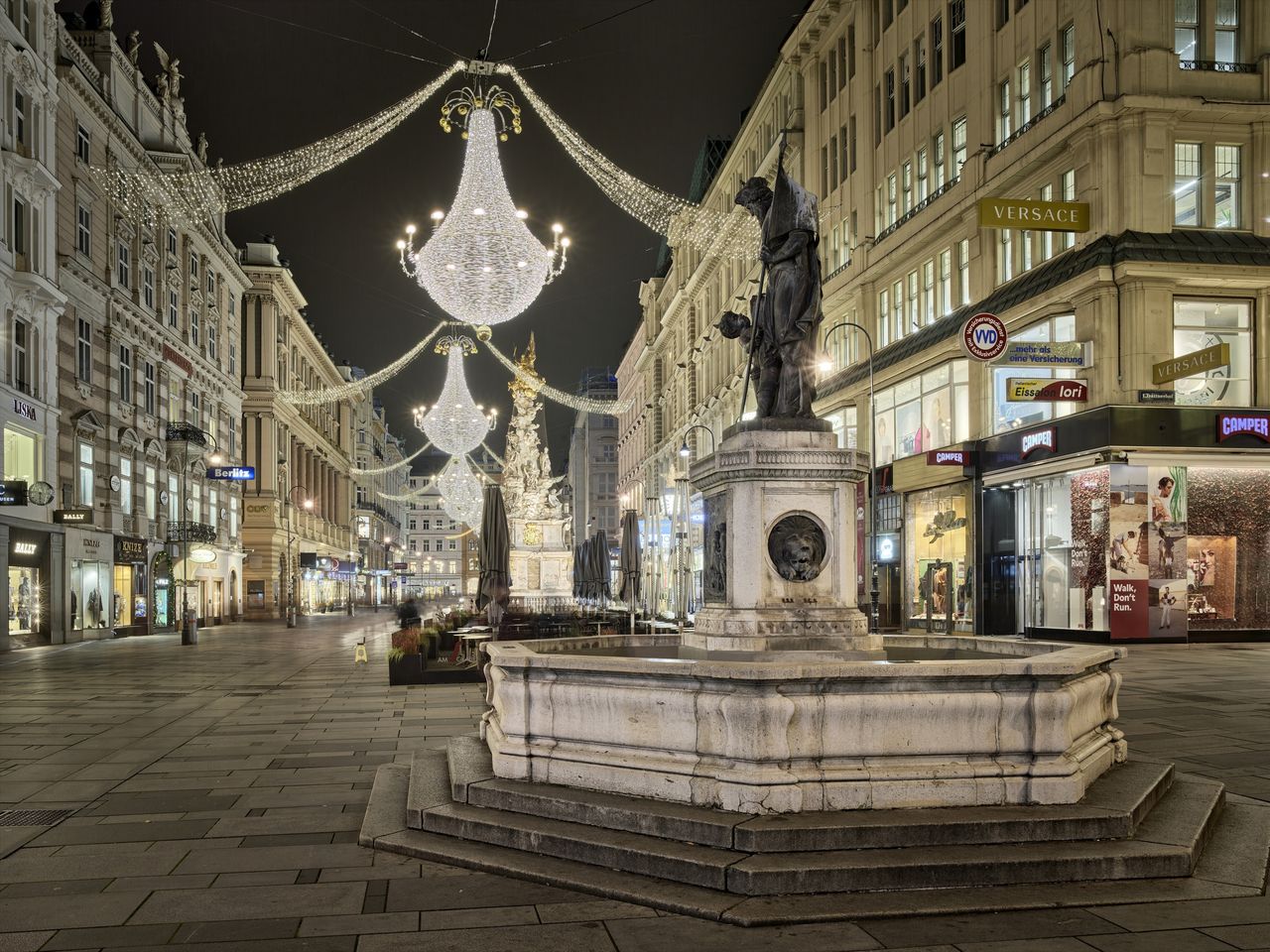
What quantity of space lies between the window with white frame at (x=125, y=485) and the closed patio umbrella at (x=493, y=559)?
21653 millimetres

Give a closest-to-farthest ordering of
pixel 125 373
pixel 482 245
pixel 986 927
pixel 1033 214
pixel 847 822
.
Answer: pixel 986 927
pixel 847 822
pixel 482 245
pixel 1033 214
pixel 125 373

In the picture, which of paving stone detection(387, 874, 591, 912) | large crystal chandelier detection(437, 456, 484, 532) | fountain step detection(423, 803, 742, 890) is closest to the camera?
paving stone detection(387, 874, 591, 912)

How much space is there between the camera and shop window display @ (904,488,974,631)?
3481cm

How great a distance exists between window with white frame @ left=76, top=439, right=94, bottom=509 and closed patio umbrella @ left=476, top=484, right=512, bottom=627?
61.5 ft

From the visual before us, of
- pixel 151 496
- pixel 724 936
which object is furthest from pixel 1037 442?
pixel 151 496

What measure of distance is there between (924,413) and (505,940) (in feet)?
109

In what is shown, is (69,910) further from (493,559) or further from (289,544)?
(289,544)

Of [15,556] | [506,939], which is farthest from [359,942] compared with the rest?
[15,556]

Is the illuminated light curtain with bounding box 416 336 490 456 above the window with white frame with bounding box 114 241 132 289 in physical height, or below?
below

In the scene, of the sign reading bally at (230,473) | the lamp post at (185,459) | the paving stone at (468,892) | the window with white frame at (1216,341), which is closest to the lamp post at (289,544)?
the lamp post at (185,459)

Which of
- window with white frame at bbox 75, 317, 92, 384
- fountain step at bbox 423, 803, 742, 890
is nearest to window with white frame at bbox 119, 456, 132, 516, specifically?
window with white frame at bbox 75, 317, 92, 384

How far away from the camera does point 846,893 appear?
261 inches

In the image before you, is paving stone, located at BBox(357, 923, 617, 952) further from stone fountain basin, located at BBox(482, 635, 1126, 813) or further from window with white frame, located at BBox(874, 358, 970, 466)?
window with white frame, located at BBox(874, 358, 970, 466)

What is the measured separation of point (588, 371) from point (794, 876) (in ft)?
539
